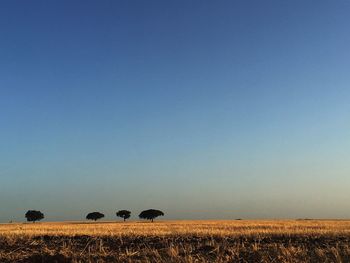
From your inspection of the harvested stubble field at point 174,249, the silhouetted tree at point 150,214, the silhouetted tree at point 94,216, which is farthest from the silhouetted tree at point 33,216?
the harvested stubble field at point 174,249

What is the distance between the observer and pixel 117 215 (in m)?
145

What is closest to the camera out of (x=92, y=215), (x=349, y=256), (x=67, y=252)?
(x=349, y=256)

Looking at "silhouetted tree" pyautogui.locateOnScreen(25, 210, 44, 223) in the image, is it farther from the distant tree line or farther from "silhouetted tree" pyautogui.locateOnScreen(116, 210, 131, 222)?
"silhouetted tree" pyautogui.locateOnScreen(116, 210, 131, 222)

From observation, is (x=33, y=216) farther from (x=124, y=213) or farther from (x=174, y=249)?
(x=174, y=249)

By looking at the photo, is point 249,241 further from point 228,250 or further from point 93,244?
point 93,244

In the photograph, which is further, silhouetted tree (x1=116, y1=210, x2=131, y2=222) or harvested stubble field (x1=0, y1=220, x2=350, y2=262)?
silhouetted tree (x1=116, y1=210, x2=131, y2=222)

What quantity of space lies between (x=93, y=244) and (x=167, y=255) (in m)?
4.80

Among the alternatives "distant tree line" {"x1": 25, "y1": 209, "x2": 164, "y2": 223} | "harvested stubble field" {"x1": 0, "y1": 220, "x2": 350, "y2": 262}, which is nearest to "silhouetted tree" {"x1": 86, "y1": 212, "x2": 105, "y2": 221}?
"distant tree line" {"x1": 25, "y1": 209, "x2": 164, "y2": 223}

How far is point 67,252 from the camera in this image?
20109 millimetres

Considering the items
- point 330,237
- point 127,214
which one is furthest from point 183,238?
point 127,214

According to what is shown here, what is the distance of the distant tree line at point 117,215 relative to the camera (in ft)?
440

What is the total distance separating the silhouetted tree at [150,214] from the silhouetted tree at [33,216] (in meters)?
29.1

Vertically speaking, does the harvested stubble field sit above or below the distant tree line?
below

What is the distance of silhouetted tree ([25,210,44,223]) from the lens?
137875 millimetres
